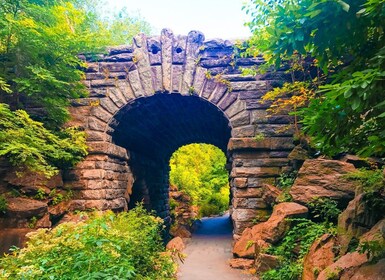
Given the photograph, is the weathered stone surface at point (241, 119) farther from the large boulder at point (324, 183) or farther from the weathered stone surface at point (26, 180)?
the weathered stone surface at point (26, 180)

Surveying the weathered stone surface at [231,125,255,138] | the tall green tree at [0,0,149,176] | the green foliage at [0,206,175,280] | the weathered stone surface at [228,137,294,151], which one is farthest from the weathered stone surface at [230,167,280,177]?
the tall green tree at [0,0,149,176]

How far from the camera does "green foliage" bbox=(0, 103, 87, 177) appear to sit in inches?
212

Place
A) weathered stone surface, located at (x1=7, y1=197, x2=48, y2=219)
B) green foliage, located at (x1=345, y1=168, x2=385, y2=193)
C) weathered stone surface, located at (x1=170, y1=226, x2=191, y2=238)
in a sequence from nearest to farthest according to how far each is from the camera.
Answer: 1. green foliage, located at (x1=345, y1=168, x2=385, y2=193)
2. weathered stone surface, located at (x1=7, y1=197, x2=48, y2=219)
3. weathered stone surface, located at (x1=170, y1=226, x2=191, y2=238)

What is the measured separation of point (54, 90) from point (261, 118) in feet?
16.2

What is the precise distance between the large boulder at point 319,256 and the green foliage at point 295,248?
24cm

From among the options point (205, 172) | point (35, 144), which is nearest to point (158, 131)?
point (35, 144)

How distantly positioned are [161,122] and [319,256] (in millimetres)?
6657

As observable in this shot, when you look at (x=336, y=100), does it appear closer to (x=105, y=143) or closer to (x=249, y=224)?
(x=249, y=224)

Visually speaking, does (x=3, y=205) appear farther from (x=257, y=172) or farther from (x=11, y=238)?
(x=257, y=172)

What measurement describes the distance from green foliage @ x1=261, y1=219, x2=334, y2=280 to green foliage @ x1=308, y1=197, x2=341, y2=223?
213mm

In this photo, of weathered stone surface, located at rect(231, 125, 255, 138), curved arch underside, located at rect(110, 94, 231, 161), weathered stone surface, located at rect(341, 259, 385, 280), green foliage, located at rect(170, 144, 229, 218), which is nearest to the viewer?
weathered stone surface, located at rect(341, 259, 385, 280)

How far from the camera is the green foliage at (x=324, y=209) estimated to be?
16.2ft

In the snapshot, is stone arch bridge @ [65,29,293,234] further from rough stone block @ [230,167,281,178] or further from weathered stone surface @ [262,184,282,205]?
weathered stone surface @ [262,184,282,205]

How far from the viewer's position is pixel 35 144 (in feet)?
18.9
